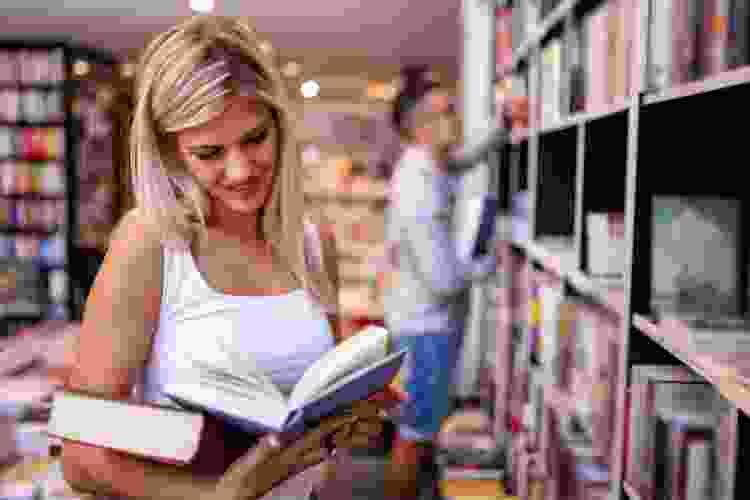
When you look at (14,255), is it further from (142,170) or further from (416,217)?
(142,170)

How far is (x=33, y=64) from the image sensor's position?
664 centimetres

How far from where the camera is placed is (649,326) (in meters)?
1.26

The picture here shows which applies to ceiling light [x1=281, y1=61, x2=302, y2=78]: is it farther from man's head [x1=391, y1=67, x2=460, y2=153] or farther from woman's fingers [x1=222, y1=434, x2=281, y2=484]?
woman's fingers [x1=222, y1=434, x2=281, y2=484]

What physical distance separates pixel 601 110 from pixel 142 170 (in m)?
1.00

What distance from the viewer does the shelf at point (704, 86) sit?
36.1 inches

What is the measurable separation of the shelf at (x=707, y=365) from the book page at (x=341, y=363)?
1.51 feet

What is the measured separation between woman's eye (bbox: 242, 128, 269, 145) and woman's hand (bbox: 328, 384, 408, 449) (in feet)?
1.51

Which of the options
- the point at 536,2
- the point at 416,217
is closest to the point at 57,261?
the point at 416,217

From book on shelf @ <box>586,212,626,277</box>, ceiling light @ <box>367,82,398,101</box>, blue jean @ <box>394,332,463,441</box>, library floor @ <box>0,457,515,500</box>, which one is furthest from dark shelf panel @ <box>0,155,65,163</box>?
book on shelf @ <box>586,212,626,277</box>

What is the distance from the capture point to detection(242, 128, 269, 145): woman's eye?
1.19 metres

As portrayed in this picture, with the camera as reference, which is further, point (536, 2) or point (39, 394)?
point (39, 394)

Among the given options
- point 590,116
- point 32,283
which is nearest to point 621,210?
point 590,116

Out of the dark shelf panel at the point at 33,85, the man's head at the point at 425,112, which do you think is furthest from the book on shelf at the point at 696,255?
the dark shelf panel at the point at 33,85

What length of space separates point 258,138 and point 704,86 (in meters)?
0.69
